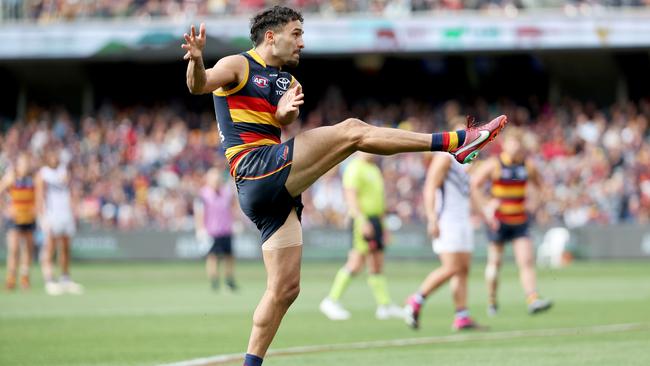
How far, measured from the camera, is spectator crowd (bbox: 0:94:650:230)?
31.2m

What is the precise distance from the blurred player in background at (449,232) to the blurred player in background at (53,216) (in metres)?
9.09

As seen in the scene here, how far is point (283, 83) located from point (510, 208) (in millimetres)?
8751

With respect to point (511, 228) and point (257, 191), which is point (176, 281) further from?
point (257, 191)

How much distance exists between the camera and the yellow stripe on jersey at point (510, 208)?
640 inches

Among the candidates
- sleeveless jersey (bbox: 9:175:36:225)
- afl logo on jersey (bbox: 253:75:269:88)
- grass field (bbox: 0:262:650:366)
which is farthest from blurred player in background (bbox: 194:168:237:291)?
afl logo on jersey (bbox: 253:75:269:88)

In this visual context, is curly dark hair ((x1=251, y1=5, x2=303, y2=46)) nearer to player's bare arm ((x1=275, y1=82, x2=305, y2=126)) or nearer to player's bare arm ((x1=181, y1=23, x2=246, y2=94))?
player's bare arm ((x1=181, y1=23, x2=246, y2=94))

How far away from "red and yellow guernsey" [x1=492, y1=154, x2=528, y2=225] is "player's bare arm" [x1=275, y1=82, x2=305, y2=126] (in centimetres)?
876

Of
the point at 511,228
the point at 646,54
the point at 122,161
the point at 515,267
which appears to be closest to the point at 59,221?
the point at 511,228

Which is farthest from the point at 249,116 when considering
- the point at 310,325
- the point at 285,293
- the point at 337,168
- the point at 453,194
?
the point at 337,168

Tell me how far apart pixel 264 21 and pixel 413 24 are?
28.2m

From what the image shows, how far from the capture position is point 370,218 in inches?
655

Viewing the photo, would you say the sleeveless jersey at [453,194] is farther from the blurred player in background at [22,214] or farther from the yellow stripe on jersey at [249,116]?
the blurred player in background at [22,214]

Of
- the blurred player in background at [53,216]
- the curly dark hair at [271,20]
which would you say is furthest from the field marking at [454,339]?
the blurred player in background at [53,216]

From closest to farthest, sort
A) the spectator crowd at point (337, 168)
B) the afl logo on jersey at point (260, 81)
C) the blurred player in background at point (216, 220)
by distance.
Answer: the afl logo on jersey at point (260, 81) < the blurred player in background at point (216, 220) < the spectator crowd at point (337, 168)
